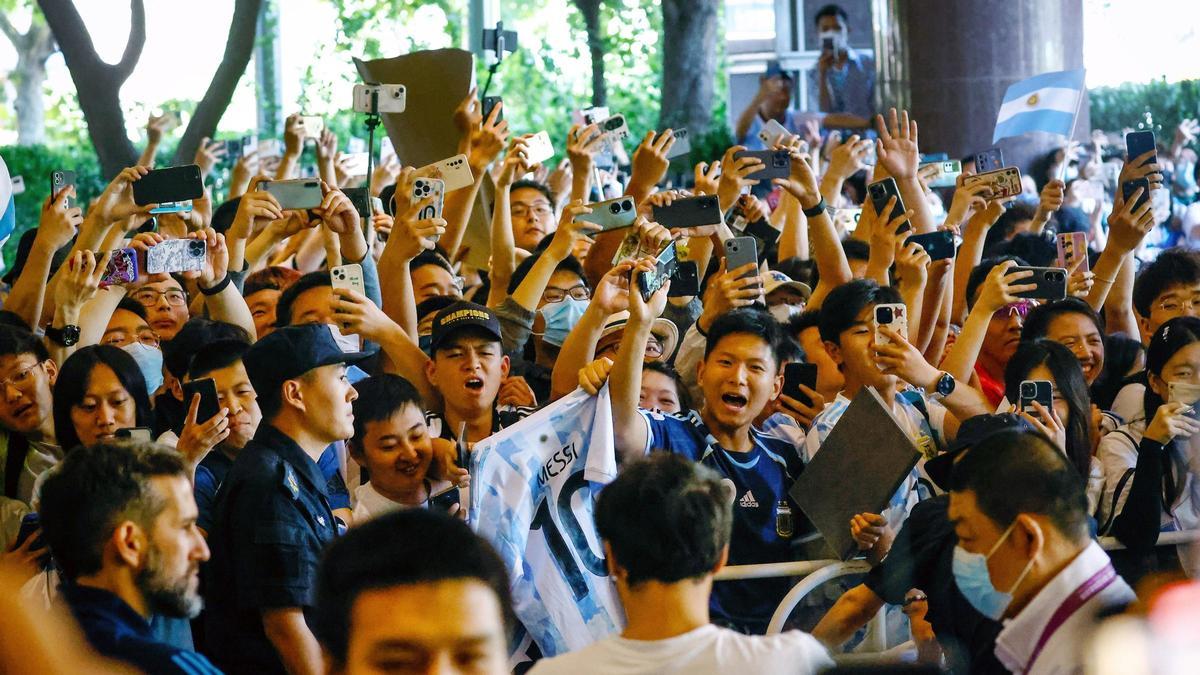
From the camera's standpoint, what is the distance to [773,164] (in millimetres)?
7309

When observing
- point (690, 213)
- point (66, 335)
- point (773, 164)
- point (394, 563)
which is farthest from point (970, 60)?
point (394, 563)

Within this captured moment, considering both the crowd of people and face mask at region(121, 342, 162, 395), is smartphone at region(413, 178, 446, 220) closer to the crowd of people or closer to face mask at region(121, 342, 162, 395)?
the crowd of people

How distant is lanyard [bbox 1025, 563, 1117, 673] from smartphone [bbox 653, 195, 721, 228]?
311 cm

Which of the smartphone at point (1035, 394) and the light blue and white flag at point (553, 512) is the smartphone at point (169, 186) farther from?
the smartphone at point (1035, 394)

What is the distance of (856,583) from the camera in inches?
186

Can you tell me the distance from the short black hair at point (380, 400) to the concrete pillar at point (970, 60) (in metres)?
8.23

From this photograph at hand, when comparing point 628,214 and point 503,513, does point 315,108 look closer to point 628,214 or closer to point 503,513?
point 628,214

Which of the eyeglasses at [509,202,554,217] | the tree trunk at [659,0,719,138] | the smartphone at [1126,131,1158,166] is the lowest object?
the eyeglasses at [509,202,554,217]

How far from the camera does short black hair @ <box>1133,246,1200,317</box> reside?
6.57 m

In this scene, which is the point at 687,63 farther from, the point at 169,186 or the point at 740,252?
the point at 169,186

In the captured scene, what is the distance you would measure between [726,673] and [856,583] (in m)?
1.84

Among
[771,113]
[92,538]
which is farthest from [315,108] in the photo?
[92,538]

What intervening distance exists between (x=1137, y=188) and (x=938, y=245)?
99cm

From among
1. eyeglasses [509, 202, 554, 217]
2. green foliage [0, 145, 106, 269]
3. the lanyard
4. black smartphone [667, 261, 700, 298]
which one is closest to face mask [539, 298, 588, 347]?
black smartphone [667, 261, 700, 298]
